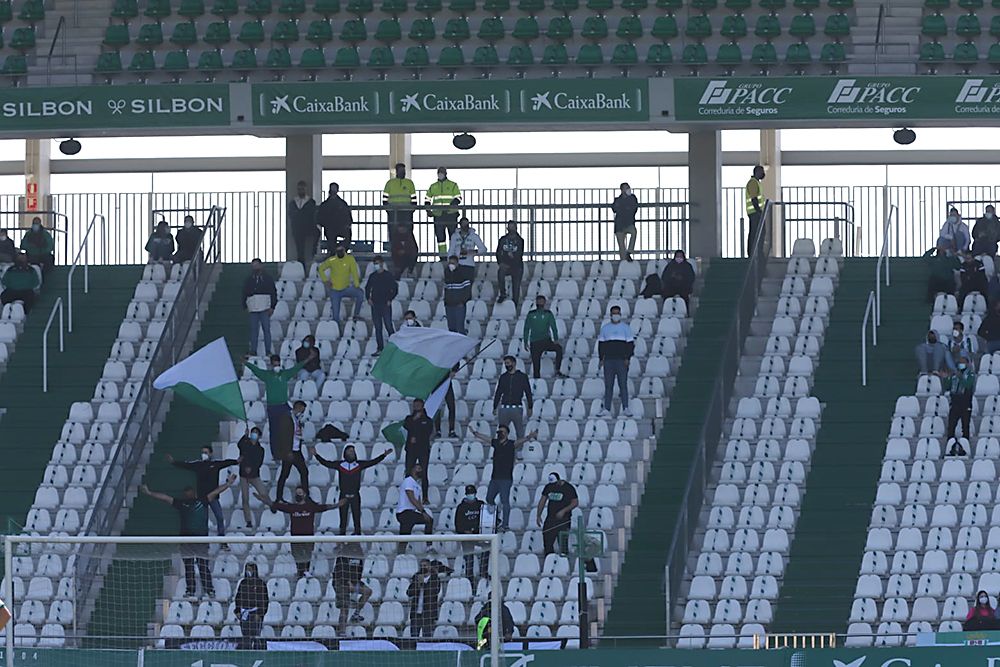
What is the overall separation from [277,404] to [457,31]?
29.6 ft

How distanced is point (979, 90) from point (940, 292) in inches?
139

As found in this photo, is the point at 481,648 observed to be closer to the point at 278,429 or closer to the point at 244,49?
the point at 278,429

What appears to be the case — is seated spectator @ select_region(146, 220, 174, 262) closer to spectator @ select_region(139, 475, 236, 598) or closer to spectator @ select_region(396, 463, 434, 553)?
spectator @ select_region(139, 475, 236, 598)

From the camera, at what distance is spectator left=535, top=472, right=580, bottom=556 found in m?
27.9

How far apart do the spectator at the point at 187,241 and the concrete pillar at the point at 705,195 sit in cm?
763

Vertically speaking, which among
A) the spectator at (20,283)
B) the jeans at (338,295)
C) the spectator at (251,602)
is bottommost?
the spectator at (251,602)

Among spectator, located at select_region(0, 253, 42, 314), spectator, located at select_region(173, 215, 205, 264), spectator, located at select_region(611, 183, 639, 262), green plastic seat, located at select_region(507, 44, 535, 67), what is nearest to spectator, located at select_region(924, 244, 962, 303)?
spectator, located at select_region(611, 183, 639, 262)

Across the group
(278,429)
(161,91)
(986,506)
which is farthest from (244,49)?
(986,506)

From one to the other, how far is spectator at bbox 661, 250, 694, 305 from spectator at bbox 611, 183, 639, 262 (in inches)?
69.1

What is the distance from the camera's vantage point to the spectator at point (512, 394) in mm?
29984

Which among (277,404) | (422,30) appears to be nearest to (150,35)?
(422,30)

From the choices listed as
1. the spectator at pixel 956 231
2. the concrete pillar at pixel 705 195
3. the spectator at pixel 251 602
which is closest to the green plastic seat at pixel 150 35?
Result: the concrete pillar at pixel 705 195

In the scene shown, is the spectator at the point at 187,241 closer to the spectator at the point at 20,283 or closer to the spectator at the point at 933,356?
the spectator at the point at 20,283

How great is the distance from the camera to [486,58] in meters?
36.1
